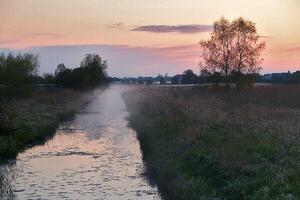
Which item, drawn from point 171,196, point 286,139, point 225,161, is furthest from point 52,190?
point 286,139

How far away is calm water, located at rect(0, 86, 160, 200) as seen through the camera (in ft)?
60.3

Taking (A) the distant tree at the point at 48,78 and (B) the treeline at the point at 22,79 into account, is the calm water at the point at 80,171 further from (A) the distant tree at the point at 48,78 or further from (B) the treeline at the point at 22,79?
(A) the distant tree at the point at 48,78

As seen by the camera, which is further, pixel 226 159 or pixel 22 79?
pixel 22 79

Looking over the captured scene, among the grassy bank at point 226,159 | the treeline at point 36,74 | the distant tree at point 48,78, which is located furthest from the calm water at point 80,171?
the distant tree at point 48,78

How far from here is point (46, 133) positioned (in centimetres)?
3612

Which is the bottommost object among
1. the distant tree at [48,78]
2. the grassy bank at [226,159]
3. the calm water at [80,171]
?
the calm water at [80,171]

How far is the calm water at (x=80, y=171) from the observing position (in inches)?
723

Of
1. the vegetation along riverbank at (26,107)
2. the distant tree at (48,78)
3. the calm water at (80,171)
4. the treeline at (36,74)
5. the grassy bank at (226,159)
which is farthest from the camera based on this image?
the distant tree at (48,78)

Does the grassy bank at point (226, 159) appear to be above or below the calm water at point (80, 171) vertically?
above

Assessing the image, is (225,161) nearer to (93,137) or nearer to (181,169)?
(181,169)

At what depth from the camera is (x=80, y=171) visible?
2252 centimetres

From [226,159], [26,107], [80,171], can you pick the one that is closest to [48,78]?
[26,107]

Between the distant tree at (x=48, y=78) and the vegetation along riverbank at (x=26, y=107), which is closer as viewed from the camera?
Result: the vegetation along riverbank at (x=26, y=107)

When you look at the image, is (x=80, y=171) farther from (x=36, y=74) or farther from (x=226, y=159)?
(x=36, y=74)
